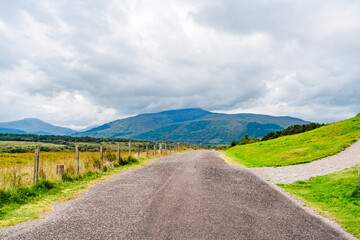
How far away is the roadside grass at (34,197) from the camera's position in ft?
24.7

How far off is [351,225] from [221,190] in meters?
5.55

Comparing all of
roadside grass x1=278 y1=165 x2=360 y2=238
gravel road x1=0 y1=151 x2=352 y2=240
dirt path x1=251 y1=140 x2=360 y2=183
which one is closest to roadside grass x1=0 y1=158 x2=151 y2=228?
gravel road x1=0 y1=151 x2=352 y2=240

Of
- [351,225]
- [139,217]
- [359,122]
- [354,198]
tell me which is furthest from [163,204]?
[359,122]

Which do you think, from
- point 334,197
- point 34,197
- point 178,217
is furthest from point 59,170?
point 334,197

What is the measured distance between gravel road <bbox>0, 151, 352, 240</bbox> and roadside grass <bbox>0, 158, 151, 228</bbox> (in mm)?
609

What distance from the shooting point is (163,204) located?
8.62 metres

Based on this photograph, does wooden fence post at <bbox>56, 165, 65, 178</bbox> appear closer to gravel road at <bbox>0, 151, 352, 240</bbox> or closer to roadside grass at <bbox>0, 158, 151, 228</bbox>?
roadside grass at <bbox>0, 158, 151, 228</bbox>

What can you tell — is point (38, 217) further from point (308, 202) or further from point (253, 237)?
point (308, 202)

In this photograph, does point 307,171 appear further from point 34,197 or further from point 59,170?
point 34,197

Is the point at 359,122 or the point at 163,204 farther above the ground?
the point at 359,122

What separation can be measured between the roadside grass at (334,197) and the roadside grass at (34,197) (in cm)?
1023

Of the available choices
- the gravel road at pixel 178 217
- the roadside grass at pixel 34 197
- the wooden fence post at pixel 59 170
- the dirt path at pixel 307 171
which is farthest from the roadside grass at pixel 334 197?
the wooden fence post at pixel 59 170

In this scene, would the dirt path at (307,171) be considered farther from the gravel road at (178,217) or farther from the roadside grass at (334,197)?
the gravel road at (178,217)

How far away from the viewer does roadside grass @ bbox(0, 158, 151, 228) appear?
24.7ft
